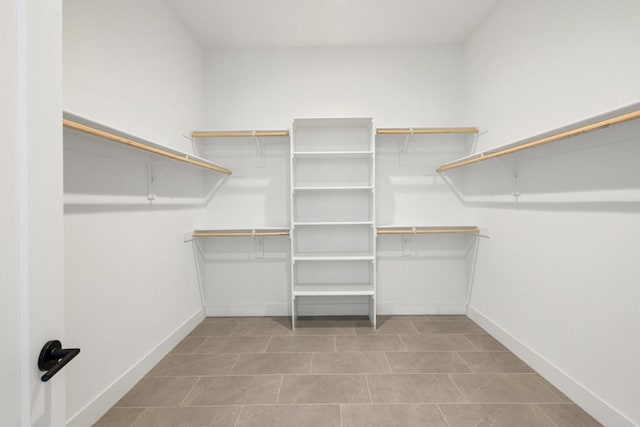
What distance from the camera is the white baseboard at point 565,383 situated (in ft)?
5.26

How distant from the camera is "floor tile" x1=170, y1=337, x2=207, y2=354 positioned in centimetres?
252

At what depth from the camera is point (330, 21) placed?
2.83m

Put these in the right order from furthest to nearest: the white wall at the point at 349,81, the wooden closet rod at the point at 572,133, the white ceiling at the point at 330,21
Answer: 1. the white wall at the point at 349,81
2. the white ceiling at the point at 330,21
3. the wooden closet rod at the point at 572,133

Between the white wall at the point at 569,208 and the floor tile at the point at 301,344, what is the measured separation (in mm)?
1467

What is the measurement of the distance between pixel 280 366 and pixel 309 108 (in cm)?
247

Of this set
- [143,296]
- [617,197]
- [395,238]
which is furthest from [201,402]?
[617,197]

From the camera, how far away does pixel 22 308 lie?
1.99ft

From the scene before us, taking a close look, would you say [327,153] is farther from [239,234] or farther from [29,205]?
[29,205]

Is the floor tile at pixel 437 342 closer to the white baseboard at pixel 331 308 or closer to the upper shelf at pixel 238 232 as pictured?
the white baseboard at pixel 331 308

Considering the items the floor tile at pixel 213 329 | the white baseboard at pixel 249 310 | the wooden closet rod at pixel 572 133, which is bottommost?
the floor tile at pixel 213 329

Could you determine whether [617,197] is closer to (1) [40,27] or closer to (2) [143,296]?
(1) [40,27]

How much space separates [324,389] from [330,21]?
303cm

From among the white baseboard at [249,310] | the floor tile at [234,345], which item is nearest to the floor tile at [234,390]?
the floor tile at [234,345]

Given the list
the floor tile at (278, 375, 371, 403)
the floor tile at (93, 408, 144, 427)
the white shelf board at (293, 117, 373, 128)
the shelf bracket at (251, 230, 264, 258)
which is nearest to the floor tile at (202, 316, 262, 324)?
the shelf bracket at (251, 230, 264, 258)
